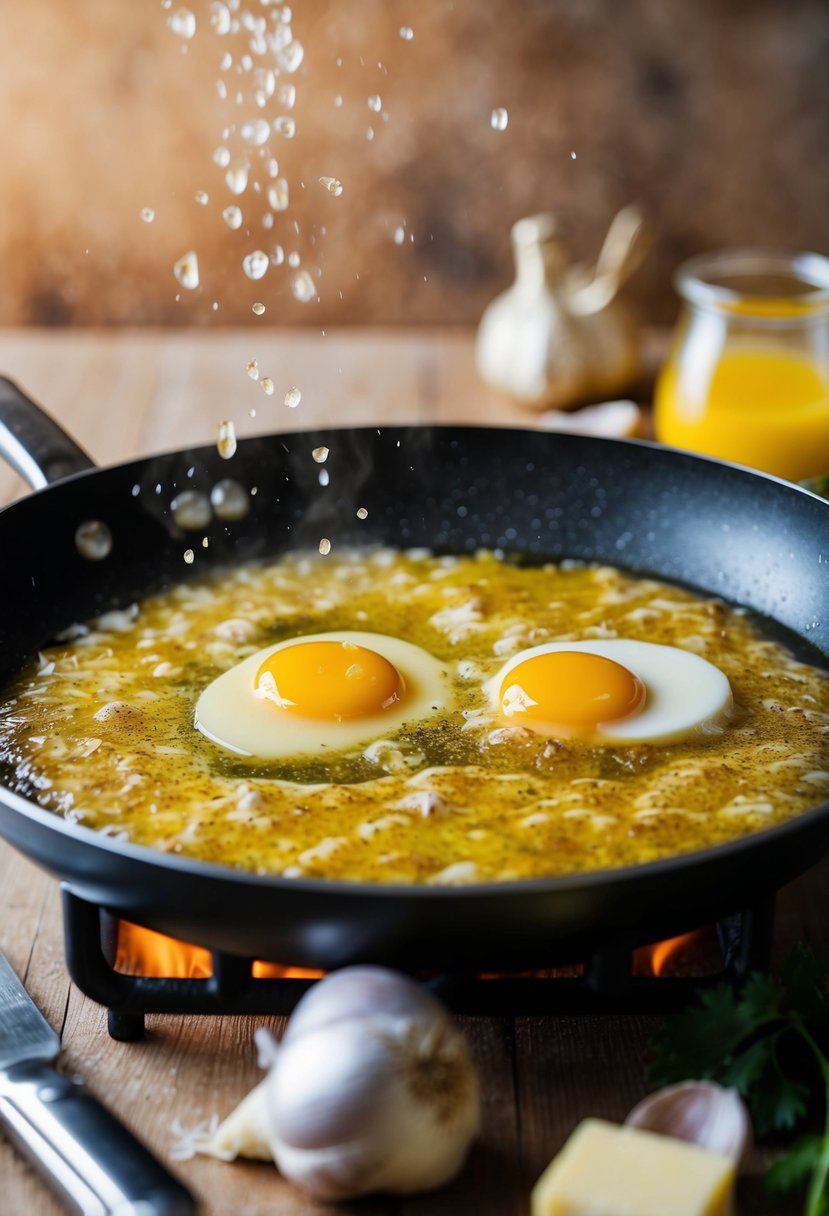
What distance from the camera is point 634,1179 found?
4.44 feet

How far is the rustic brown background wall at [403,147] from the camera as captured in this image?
4.15m

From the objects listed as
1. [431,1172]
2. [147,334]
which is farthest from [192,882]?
[147,334]

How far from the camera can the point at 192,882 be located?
1454 mm

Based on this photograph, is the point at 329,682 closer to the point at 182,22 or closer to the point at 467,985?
the point at 467,985

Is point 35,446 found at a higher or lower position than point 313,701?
higher

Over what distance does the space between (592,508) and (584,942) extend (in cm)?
132

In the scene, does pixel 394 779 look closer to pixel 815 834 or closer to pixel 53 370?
pixel 815 834

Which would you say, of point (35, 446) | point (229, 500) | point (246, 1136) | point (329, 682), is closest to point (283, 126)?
point (229, 500)

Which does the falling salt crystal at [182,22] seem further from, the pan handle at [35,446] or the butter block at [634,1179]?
the butter block at [634,1179]

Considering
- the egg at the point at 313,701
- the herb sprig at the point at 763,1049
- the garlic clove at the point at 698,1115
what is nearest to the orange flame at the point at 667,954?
the herb sprig at the point at 763,1049

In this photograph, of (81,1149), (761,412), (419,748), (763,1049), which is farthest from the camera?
(761,412)

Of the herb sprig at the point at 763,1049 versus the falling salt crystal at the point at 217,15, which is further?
the falling salt crystal at the point at 217,15

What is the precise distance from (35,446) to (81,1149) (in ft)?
4.60

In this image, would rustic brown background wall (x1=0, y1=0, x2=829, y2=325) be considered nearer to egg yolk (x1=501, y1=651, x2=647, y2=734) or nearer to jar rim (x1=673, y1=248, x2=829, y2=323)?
jar rim (x1=673, y1=248, x2=829, y2=323)
